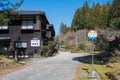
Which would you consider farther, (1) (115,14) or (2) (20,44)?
(2) (20,44)

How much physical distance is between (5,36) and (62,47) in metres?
56.0

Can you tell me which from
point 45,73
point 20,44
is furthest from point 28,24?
point 45,73

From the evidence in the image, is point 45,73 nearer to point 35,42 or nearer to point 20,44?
point 35,42

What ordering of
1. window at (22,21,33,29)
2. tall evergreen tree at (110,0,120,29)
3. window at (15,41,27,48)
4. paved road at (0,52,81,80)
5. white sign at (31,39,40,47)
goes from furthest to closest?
window at (15,41,27,48), white sign at (31,39,40,47), window at (22,21,33,29), tall evergreen tree at (110,0,120,29), paved road at (0,52,81,80)

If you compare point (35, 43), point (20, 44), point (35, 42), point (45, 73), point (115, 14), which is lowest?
point (45, 73)

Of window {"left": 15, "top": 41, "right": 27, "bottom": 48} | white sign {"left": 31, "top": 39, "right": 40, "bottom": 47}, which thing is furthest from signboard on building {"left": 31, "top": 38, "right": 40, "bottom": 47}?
window {"left": 15, "top": 41, "right": 27, "bottom": 48}

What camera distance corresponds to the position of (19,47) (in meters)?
58.0

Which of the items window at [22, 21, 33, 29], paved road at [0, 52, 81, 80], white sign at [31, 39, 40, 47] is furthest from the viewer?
white sign at [31, 39, 40, 47]

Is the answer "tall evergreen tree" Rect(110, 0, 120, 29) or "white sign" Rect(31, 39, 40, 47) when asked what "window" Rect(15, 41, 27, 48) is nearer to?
"white sign" Rect(31, 39, 40, 47)

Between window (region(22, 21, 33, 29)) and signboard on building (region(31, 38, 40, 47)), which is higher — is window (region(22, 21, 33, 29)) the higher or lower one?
the higher one

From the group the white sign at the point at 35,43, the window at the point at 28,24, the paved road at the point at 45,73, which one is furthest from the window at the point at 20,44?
the paved road at the point at 45,73

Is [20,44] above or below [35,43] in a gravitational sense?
below

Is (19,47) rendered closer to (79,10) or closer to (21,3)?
(21,3)

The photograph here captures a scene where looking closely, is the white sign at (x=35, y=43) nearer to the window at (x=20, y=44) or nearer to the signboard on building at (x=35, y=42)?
the signboard on building at (x=35, y=42)
